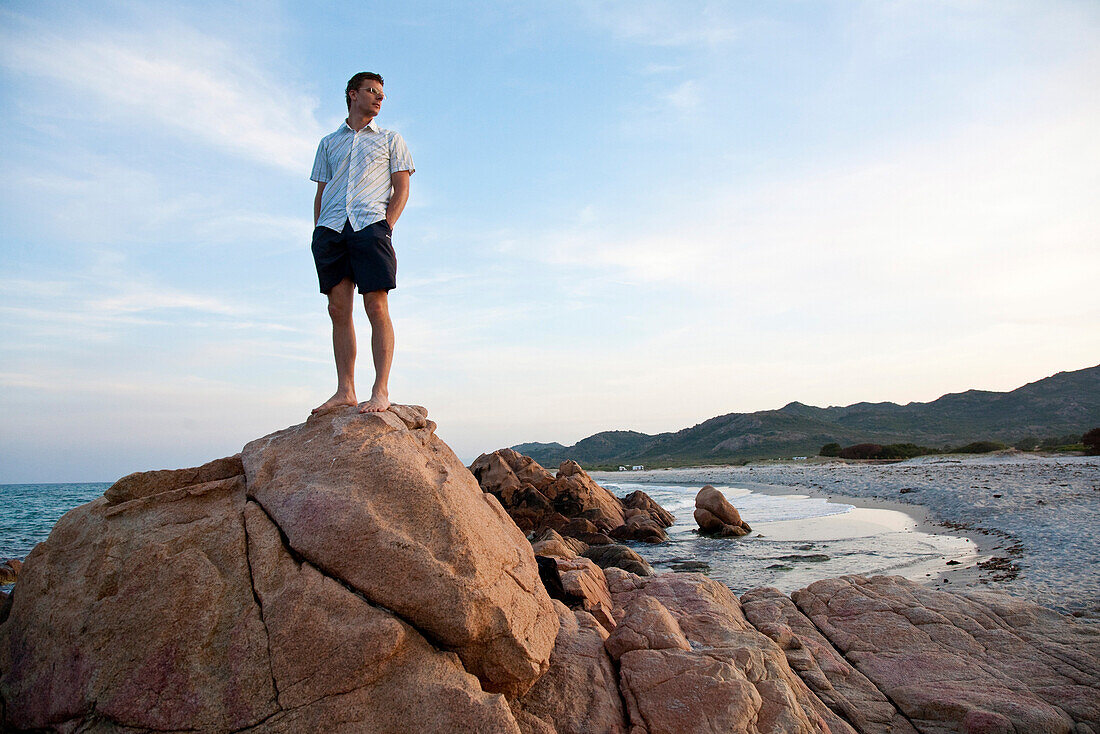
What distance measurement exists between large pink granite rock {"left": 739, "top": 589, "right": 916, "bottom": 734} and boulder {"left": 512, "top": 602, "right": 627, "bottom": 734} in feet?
7.29


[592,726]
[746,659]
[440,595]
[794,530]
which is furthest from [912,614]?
[794,530]

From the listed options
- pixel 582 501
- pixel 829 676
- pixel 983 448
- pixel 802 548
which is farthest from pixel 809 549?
pixel 983 448

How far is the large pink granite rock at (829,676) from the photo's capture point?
19.1 feet

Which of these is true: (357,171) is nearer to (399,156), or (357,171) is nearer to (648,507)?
(399,156)

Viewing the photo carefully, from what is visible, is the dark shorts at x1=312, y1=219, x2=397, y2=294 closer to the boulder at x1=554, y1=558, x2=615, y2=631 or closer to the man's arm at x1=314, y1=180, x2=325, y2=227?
the man's arm at x1=314, y1=180, x2=325, y2=227

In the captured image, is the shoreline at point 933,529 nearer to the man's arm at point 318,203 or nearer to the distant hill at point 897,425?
the man's arm at point 318,203

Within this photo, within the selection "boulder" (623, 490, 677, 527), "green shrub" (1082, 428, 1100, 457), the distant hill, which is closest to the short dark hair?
"boulder" (623, 490, 677, 527)

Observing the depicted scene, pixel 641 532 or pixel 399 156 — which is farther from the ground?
pixel 399 156

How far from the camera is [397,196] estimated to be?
5664mm

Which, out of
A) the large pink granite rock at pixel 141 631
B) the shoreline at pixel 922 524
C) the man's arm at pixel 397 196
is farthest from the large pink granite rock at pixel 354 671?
the shoreline at pixel 922 524

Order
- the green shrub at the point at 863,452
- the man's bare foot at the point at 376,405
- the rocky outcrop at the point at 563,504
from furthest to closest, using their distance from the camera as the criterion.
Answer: the green shrub at the point at 863,452 < the rocky outcrop at the point at 563,504 < the man's bare foot at the point at 376,405

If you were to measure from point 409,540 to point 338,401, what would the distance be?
1799 mm

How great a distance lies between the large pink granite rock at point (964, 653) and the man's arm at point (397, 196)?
669 cm

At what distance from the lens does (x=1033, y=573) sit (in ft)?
36.0
